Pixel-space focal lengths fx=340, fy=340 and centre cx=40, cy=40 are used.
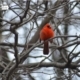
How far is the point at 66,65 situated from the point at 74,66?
18 cm

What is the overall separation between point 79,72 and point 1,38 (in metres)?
3.16

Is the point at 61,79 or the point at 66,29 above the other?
the point at 66,29

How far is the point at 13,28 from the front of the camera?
4133 millimetres

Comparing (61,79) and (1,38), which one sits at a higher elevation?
(1,38)

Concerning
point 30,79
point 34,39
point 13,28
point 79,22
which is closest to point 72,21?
point 79,22

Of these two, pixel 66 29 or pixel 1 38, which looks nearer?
pixel 1 38

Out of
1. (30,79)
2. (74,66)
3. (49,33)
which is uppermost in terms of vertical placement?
(49,33)

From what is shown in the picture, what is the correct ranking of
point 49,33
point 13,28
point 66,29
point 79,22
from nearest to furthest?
point 13,28 < point 49,33 < point 79,22 < point 66,29

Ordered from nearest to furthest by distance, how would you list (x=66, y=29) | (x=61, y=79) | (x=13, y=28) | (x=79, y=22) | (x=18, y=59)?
(x=13, y=28) → (x=18, y=59) → (x=61, y=79) → (x=79, y=22) → (x=66, y=29)

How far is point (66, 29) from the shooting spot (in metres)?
10.9

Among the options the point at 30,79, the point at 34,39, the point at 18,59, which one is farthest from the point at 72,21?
the point at 18,59

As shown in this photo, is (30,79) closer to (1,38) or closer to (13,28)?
(1,38)

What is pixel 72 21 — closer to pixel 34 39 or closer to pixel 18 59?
pixel 34 39

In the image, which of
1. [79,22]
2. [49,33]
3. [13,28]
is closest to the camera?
[13,28]
